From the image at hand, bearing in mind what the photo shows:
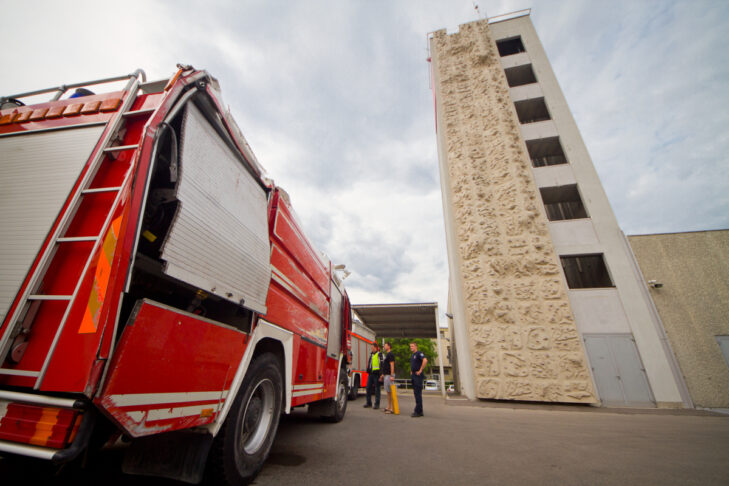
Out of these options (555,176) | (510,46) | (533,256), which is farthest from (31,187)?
(510,46)

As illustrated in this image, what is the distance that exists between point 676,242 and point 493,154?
7204mm

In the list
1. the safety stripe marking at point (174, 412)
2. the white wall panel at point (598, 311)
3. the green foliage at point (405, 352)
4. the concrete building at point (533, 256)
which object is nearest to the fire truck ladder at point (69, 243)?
the safety stripe marking at point (174, 412)

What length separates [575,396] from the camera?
8859 millimetres

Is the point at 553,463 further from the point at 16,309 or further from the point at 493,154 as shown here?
the point at 493,154

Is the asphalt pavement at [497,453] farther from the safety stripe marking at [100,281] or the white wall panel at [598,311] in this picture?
the white wall panel at [598,311]

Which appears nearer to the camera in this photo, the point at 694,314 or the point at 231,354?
the point at 231,354

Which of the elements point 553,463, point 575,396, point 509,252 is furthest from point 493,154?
point 553,463

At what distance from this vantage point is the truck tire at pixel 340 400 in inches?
223

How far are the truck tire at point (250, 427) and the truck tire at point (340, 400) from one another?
2951 mm

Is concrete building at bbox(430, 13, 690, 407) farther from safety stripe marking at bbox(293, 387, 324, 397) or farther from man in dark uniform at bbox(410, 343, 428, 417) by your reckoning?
safety stripe marking at bbox(293, 387, 324, 397)

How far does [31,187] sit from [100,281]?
39.5 inches

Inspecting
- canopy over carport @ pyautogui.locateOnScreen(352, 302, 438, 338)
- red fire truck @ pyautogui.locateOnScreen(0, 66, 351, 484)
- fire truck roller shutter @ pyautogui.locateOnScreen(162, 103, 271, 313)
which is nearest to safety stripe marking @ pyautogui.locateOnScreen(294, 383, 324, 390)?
red fire truck @ pyautogui.locateOnScreen(0, 66, 351, 484)

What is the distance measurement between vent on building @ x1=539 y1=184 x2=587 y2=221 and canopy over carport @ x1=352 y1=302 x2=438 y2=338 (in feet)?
23.2

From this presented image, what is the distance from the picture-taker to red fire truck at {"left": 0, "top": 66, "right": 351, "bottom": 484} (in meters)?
1.34
